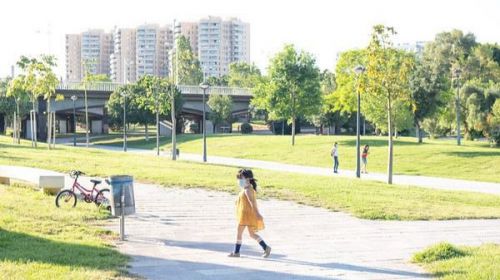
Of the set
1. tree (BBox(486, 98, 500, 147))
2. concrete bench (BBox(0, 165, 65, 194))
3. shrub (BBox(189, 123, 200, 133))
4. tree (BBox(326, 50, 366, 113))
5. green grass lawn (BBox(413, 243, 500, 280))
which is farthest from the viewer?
shrub (BBox(189, 123, 200, 133))

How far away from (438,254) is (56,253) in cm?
557

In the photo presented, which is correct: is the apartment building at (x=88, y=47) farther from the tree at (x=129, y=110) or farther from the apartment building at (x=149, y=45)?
the tree at (x=129, y=110)

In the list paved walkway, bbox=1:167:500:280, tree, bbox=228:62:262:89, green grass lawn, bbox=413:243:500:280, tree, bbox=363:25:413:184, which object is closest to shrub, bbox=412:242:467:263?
green grass lawn, bbox=413:243:500:280

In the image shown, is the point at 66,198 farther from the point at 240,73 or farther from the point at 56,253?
the point at 240,73

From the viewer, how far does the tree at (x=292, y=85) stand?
51812 millimetres

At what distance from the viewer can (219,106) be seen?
257ft

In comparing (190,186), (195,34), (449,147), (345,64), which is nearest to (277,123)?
(345,64)

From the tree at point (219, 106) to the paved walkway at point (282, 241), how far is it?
61600 millimetres

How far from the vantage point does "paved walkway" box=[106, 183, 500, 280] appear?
9.27 meters

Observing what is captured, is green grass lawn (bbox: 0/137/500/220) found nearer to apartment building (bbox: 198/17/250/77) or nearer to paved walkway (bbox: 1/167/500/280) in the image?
paved walkway (bbox: 1/167/500/280)

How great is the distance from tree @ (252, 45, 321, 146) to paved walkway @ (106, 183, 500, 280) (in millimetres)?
35157

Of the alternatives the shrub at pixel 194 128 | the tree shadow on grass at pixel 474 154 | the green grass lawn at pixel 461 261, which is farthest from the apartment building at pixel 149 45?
the green grass lawn at pixel 461 261

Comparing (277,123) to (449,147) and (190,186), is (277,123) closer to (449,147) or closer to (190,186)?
(449,147)

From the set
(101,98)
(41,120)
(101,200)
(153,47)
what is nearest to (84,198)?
(101,200)
